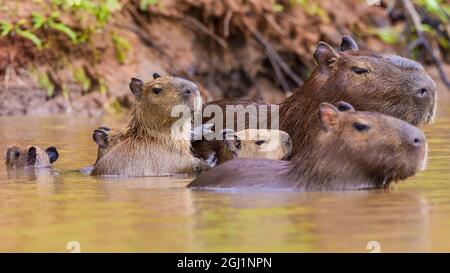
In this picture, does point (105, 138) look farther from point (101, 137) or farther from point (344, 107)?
point (344, 107)

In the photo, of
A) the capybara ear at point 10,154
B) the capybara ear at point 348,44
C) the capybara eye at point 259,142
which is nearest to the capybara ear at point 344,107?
the capybara eye at point 259,142

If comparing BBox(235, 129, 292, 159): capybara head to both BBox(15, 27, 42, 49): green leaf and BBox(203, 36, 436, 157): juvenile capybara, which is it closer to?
BBox(203, 36, 436, 157): juvenile capybara

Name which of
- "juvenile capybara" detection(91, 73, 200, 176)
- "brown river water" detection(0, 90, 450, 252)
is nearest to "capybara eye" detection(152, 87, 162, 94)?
"juvenile capybara" detection(91, 73, 200, 176)

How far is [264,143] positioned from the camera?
972 centimetres

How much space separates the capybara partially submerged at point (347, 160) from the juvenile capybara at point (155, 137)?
6.57 ft

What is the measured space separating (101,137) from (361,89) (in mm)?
2771

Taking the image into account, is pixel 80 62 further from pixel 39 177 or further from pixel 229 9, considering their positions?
pixel 39 177

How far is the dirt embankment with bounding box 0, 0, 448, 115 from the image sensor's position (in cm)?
1822

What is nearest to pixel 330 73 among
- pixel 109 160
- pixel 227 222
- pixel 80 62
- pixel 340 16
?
pixel 109 160

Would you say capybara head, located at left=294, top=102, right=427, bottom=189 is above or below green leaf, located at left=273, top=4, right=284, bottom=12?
below

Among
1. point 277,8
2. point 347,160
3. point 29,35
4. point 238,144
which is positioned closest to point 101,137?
point 238,144

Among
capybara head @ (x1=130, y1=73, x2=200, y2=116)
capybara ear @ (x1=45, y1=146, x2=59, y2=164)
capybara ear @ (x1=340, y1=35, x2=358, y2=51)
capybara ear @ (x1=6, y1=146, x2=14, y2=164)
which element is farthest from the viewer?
capybara ear @ (x1=6, y1=146, x2=14, y2=164)

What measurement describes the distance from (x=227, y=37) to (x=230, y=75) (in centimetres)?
64

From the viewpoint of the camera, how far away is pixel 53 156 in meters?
11.2
